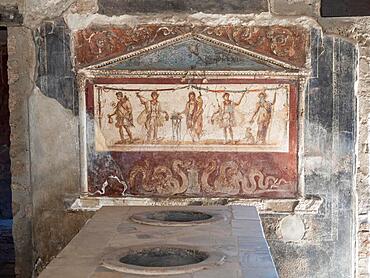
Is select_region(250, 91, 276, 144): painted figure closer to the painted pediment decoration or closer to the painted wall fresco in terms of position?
the painted wall fresco

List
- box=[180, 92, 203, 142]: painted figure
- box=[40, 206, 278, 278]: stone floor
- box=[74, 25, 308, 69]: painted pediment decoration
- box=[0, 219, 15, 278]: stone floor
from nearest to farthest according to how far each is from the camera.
A: box=[40, 206, 278, 278]: stone floor
box=[74, 25, 308, 69]: painted pediment decoration
box=[180, 92, 203, 142]: painted figure
box=[0, 219, 15, 278]: stone floor

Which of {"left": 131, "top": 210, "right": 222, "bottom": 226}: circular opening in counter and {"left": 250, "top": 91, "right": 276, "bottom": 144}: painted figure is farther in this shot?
{"left": 250, "top": 91, "right": 276, "bottom": 144}: painted figure

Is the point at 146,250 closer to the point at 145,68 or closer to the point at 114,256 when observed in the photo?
the point at 114,256

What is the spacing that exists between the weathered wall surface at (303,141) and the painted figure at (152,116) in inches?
22.5

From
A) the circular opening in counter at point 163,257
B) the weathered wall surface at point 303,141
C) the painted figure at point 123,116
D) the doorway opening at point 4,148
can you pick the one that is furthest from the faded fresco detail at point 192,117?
the doorway opening at point 4,148

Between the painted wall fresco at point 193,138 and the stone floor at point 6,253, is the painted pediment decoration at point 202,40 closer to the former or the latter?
the painted wall fresco at point 193,138

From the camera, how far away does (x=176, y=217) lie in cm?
443

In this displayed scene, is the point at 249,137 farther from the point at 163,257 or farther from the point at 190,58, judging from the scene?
the point at 163,257

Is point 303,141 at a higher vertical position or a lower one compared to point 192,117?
lower

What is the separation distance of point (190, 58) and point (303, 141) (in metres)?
1.14

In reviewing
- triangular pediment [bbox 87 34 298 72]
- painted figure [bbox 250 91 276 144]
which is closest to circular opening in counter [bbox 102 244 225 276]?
painted figure [bbox 250 91 276 144]

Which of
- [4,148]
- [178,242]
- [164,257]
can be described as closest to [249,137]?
[178,242]

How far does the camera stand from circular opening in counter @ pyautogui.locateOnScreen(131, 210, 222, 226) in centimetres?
416

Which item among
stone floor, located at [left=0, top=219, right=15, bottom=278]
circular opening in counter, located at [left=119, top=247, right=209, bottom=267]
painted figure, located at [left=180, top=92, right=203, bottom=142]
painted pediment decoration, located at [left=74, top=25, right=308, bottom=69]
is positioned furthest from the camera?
stone floor, located at [left=0, top=219, right=15, bottom=278]
